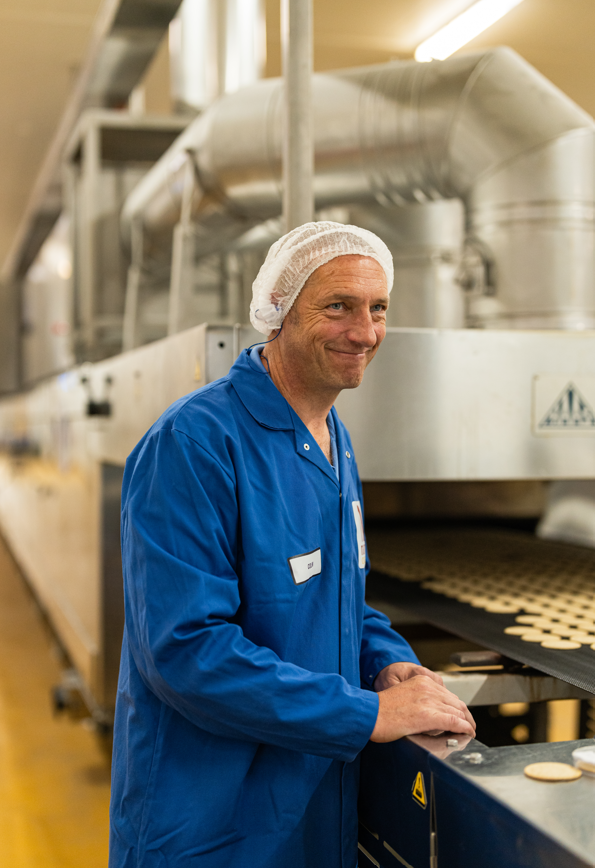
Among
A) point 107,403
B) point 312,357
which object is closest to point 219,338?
point 312,357

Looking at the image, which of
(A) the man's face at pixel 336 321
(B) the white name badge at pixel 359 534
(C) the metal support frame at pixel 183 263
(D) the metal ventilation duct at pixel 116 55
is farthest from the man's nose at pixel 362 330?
(D) the metal ventilation duct at pixel 116 55

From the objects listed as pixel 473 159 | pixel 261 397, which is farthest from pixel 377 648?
pixel 473 159

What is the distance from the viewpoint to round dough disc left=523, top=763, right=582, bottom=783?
0.78 metres

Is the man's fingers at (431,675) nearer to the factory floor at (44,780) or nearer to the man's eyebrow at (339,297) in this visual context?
the man's eyebrow at (339,297)

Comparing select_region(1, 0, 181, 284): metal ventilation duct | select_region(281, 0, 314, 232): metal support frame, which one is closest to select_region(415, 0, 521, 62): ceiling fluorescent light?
select_region(1, 0, 181, 284): metal ventilation duct

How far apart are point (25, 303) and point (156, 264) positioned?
14.6ft

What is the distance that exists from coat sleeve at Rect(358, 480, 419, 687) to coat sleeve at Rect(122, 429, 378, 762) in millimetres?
235

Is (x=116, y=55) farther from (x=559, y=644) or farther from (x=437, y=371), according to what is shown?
(x=559, y=644)

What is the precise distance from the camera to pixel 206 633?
896 mm

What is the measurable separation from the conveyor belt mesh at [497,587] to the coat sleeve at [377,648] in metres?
0.18

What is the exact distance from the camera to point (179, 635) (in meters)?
0.89

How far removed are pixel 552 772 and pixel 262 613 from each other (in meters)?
0.37

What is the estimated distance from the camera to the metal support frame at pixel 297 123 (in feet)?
5.10

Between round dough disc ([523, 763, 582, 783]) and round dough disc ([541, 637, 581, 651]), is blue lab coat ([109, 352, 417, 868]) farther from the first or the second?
round dough disc ([541, 637, 581, 651])
